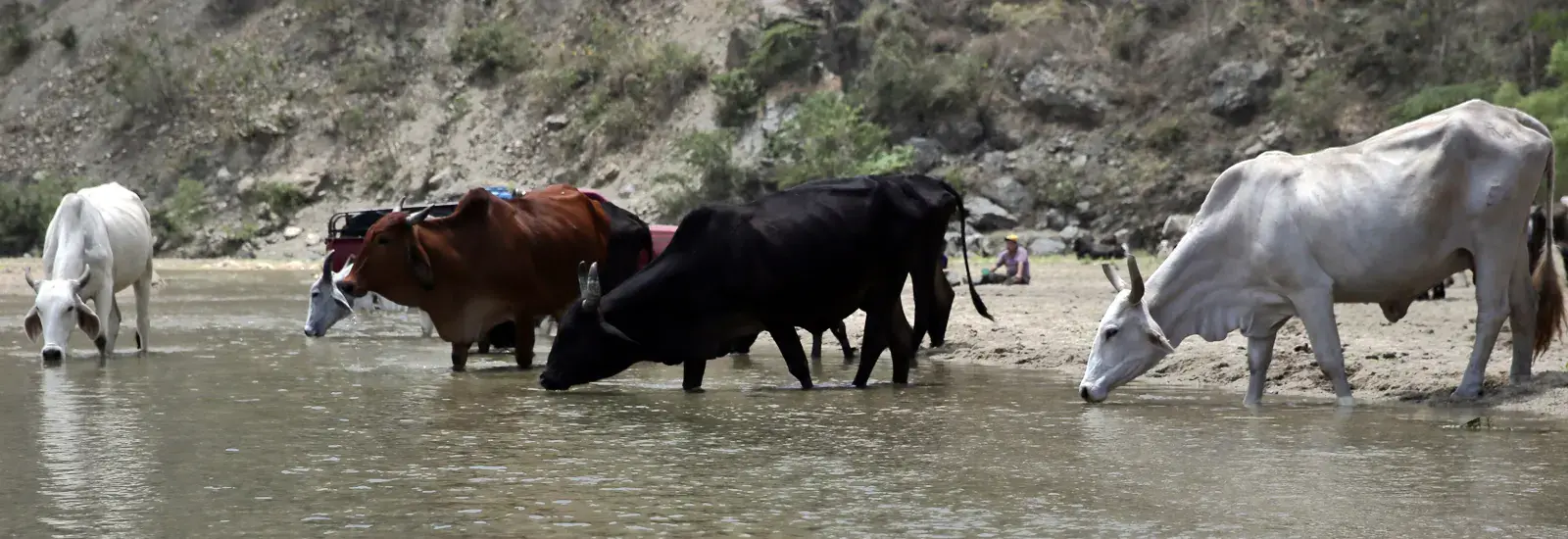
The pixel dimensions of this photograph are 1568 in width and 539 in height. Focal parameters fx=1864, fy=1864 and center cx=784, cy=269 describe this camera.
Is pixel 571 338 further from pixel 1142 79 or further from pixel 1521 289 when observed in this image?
pixel 1142 79

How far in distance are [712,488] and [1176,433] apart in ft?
9.20

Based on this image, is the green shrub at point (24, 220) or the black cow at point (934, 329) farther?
the green shrub at point (24, 220)

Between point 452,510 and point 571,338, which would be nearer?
point 452,510

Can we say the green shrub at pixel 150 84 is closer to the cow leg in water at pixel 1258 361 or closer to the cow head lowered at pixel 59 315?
the cow head lowered at pixel 59 315

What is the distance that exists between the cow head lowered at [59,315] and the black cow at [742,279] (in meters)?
4.70

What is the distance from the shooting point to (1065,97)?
42.8m

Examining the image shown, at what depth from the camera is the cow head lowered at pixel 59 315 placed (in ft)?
45.7

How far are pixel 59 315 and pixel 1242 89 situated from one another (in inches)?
1256

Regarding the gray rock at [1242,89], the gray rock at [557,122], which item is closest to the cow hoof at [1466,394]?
the gray rock at [1242,89]

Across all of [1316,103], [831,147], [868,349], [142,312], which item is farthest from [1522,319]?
[831,147]

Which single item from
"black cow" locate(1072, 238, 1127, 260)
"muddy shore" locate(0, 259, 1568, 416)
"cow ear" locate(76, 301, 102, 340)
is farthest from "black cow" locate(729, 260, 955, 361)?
"black cow" locate(1072, 238, 1127, 260)

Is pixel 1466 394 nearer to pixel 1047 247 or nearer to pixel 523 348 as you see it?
pixel 523 348

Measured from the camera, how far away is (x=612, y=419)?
31.9ft

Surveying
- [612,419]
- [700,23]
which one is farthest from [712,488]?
[700,23]
